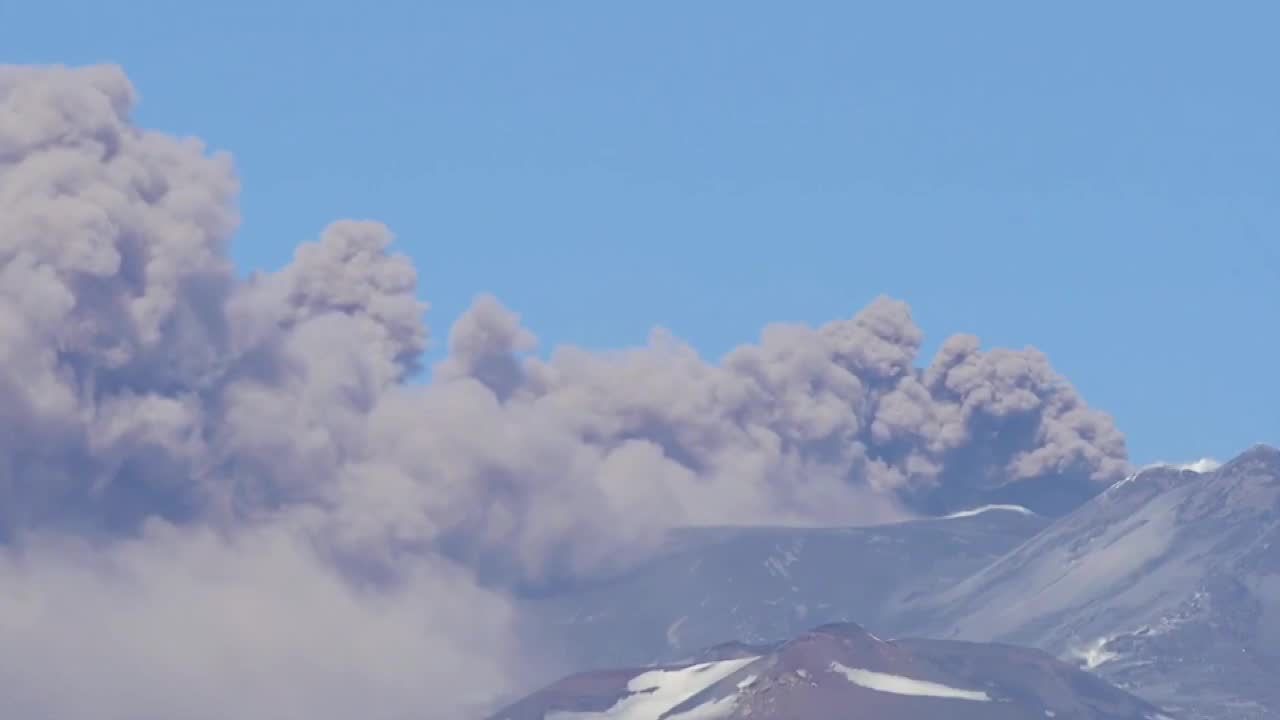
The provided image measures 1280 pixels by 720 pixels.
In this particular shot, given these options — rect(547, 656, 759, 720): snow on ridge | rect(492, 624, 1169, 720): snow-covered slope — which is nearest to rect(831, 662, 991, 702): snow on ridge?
rect(492, 624, 1169, 720): snow-covered slope

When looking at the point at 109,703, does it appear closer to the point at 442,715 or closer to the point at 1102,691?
the point at 442,715

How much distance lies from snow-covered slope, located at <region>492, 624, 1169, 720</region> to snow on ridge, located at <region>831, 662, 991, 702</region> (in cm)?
5

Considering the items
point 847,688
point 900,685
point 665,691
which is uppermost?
point 665,691

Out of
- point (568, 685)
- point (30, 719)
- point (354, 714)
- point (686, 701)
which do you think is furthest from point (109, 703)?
point (686, 701)

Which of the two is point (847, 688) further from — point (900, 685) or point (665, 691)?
point (665, 691)

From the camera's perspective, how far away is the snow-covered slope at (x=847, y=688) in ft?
472

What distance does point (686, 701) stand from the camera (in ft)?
491

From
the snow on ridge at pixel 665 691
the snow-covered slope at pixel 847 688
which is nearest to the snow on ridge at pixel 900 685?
the snow-covered slope at pixel 847 688

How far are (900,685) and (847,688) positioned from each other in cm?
499

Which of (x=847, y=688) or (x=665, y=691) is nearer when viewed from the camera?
(x=847, y=688)

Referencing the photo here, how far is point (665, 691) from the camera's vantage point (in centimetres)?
15462

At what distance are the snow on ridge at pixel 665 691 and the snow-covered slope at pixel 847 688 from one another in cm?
8

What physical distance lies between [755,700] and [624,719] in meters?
9.71

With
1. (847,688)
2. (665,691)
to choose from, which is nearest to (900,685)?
(847,688)
